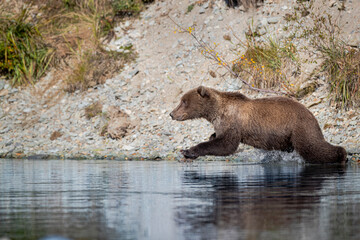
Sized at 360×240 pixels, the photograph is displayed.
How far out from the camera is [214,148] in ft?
34.5

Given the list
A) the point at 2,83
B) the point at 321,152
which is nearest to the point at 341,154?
the point at 321,152

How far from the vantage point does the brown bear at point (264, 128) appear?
34.1ft

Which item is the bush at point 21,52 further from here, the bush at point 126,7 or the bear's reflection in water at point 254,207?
the bear's reflection in water at point 254,207

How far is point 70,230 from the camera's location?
15.2 feet

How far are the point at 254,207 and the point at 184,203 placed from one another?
0.81m

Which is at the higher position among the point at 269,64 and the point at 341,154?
the point at 269,64

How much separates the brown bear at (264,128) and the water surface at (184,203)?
1.67ft

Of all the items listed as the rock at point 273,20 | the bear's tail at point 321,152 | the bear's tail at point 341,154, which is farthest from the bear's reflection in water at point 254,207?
the rock at point 273,20

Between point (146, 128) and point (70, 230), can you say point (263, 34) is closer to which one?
point (146, 128)

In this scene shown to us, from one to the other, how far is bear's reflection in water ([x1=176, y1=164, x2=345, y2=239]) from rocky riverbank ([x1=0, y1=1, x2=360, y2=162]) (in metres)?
3.51

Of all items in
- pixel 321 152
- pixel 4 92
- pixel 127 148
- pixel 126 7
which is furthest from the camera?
pixel 126 7

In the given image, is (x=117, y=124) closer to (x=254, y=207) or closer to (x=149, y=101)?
(x=149, y=101)

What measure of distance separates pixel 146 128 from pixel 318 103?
4625mm

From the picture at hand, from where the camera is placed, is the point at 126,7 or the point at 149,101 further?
the point at 126,7
